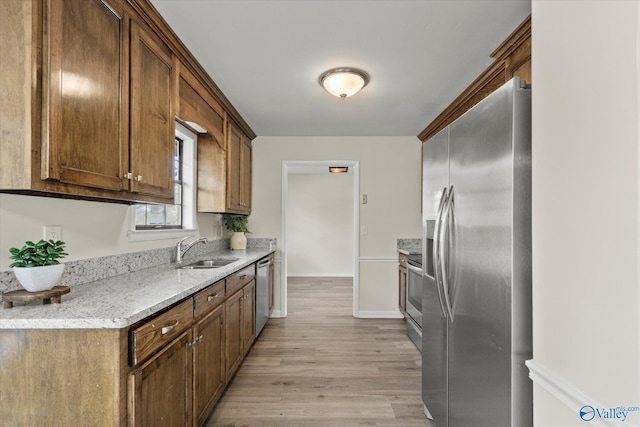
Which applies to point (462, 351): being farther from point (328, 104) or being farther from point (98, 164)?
point (328, 104)

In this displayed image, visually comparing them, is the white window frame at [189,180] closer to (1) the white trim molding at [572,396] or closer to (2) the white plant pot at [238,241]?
(2) the white plant pot at [238,241]

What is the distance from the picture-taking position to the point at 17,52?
1.14 meters

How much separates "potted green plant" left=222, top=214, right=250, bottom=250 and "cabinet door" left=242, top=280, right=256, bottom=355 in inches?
37.6

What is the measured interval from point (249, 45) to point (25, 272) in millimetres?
1693

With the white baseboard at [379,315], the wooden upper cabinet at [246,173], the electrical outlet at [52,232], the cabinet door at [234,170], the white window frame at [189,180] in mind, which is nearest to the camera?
the electrical outlet at [52,232]

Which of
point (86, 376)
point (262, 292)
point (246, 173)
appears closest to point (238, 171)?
point (246, 173)

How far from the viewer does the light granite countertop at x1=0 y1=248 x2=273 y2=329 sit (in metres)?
1.12

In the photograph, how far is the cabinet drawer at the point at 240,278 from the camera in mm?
2406

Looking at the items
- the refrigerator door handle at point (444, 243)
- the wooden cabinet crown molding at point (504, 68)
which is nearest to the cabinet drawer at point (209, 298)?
the refrigerator door handle at point (444, 243)

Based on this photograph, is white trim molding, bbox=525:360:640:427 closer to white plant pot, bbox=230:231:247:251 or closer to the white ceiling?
the white ceiling

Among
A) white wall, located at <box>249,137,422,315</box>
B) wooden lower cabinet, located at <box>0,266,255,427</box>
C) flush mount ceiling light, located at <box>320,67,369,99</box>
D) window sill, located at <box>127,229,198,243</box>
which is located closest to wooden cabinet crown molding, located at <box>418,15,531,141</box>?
flush mount ceiling light, located at <box>320,67,369,99</box>

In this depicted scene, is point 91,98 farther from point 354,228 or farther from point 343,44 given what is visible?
point 354,228

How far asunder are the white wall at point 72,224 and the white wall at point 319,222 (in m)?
5.12

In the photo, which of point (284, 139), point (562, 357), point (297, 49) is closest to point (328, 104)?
point (297, 49)
